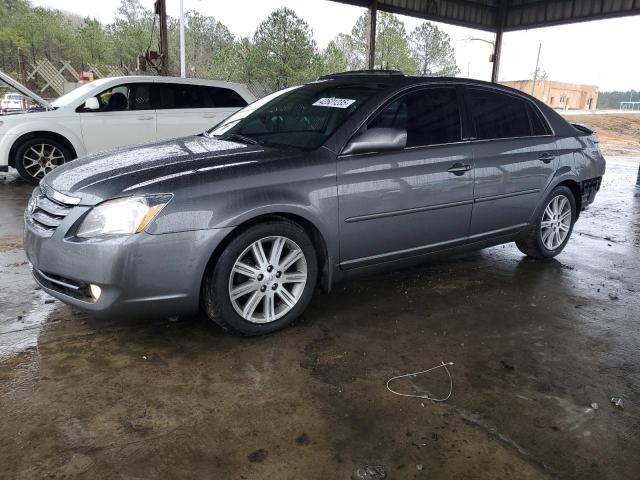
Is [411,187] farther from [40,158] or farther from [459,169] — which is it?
[40,158]

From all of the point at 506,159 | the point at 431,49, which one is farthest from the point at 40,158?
the point at 431,49

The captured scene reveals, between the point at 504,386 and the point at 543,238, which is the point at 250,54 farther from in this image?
the point at 504,386

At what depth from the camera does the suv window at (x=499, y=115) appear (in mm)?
3830

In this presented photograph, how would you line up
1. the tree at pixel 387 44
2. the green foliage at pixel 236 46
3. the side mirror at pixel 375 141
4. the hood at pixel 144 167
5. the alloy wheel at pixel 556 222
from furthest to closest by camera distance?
the tree at pixel 387 44, the green foliage at pixel 236 46, the alloy wheel at pixel 556 222, the side mirror at pixel 375 141, the hood at pixel 144 167

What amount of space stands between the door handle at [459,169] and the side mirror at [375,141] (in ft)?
1.94

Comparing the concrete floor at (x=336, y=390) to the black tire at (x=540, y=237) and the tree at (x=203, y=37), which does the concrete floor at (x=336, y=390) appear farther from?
the tree at (x=203, y=37)

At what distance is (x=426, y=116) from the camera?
3.54 meters

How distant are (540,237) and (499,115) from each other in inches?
47.7

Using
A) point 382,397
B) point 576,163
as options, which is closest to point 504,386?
point 382,397

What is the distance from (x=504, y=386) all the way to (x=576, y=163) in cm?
278

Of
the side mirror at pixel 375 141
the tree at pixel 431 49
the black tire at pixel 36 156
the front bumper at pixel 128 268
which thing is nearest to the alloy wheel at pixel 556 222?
the side mirror at pixel 375 141

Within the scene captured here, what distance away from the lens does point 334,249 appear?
123 inches

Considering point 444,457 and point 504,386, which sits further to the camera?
point 504,386

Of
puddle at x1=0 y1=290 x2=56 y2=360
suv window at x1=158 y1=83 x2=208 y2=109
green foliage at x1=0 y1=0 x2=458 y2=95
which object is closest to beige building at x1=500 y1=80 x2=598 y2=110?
green foliage at x1=0 y1=0 x2=458 y2=95
